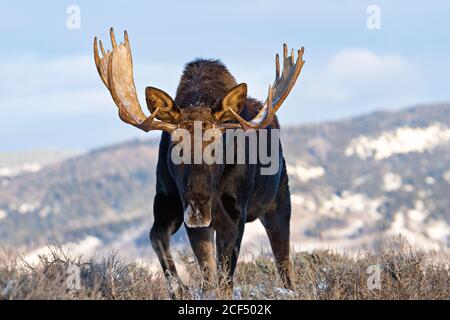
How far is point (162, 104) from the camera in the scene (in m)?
9.55

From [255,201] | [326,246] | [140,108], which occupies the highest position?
[140,108]

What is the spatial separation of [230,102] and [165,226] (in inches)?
61.4

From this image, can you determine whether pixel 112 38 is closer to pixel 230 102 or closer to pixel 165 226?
pixel 230 102

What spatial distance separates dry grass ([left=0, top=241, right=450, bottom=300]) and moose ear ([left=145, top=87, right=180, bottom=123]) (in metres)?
1.64

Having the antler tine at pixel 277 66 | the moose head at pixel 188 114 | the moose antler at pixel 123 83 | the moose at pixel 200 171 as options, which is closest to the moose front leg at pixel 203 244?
the moose at pixel 200 171

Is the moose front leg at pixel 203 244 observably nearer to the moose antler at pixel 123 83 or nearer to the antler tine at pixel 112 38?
the moose antler at pixel 123 83

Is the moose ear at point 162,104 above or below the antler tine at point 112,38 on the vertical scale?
below

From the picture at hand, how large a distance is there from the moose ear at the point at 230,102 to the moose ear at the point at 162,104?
1.52 feet

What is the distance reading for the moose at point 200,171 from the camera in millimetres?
8930

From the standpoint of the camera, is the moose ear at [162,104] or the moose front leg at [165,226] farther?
the moose front leg at [165,226]

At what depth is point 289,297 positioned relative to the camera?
834cm

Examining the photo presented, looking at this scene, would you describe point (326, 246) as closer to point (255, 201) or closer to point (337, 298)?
point (255, 201)
